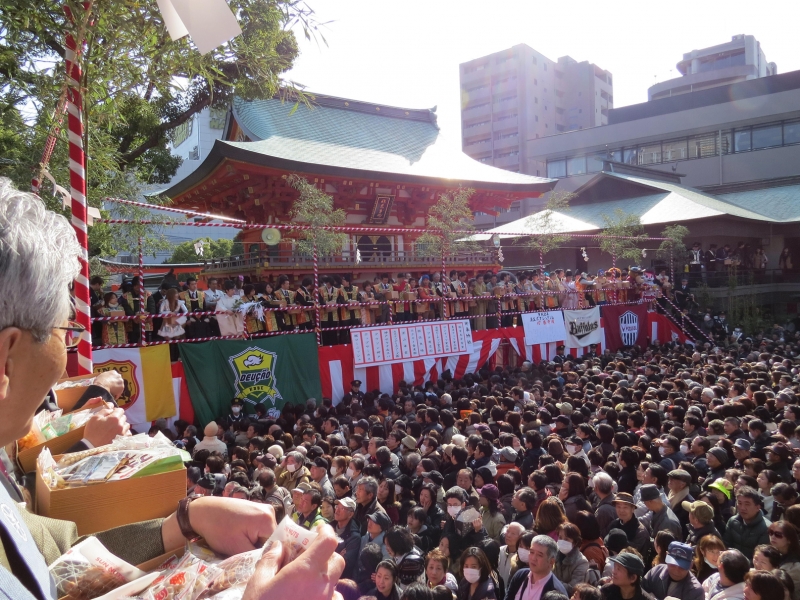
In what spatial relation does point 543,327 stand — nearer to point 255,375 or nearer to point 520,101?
point 255,375

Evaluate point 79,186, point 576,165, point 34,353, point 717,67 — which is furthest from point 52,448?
point 717,67

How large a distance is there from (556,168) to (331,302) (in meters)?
30.3

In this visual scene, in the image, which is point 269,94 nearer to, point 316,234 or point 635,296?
point 316,234

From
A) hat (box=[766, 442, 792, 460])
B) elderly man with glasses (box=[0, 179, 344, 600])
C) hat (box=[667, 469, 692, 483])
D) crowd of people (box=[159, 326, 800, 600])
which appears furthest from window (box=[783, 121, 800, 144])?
elderly man with glasses (box=[0, 179, 344, 600])

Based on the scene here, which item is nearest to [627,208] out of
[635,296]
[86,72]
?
[635,296]

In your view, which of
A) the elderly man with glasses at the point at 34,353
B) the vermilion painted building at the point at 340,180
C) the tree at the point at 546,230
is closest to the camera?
the elderly man with glasses at the point at 34,353

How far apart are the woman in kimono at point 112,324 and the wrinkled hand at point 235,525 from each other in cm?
758

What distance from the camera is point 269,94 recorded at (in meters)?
5.11

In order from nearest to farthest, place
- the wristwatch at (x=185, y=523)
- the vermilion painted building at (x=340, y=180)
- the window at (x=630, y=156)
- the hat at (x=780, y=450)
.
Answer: the wristwatch at (x=185, y=523) → the hat at (x=780, y=450) → the vermilion painted building at (x=340, y=180) → the window at (x=630, y=156)

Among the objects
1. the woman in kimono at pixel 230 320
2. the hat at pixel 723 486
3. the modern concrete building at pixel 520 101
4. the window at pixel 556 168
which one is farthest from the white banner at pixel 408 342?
the modern concrete building at pixel 520 101

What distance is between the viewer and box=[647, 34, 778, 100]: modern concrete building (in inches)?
1784

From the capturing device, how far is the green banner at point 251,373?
8.67m

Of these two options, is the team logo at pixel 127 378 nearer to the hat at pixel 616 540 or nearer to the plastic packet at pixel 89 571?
the hat at pixel 616 540

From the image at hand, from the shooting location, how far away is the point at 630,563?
11.8ft
